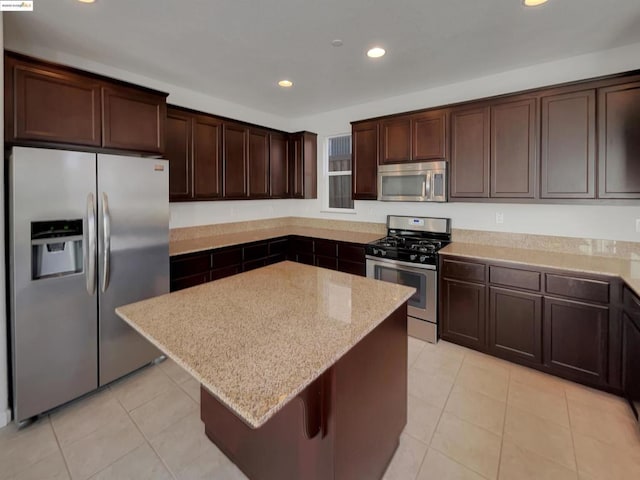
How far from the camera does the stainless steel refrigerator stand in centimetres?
200

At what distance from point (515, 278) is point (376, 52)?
2.28 meters

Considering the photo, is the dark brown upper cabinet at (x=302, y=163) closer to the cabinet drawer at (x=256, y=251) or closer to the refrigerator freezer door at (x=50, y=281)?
the cabinet drawer at (x=256, y=251)

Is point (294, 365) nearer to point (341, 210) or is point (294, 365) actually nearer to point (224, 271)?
point (224, 271)

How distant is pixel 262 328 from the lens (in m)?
1.30

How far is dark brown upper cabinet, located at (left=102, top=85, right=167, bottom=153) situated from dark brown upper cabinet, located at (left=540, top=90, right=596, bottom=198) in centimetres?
339

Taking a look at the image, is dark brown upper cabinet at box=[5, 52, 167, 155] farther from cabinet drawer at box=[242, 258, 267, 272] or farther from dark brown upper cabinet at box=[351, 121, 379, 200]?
dark brown upper cabinet at box=[351, 121, 379, 200]

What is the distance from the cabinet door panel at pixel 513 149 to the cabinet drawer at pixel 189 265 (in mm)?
2968

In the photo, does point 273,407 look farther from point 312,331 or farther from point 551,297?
point 551,297

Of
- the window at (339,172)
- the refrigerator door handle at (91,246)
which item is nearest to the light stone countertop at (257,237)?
the window at (339,172)

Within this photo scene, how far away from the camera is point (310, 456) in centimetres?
128

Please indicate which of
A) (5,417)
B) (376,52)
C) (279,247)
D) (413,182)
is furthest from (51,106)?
(413,182)

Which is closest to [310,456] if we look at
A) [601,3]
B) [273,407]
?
[273,407]

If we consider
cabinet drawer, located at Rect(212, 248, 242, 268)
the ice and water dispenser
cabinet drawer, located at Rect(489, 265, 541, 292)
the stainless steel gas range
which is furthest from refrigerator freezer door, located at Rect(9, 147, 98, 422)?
cabinet drawer, located at Rect(489, 265, 541, 292)

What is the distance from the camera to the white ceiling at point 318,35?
81.1 inches
